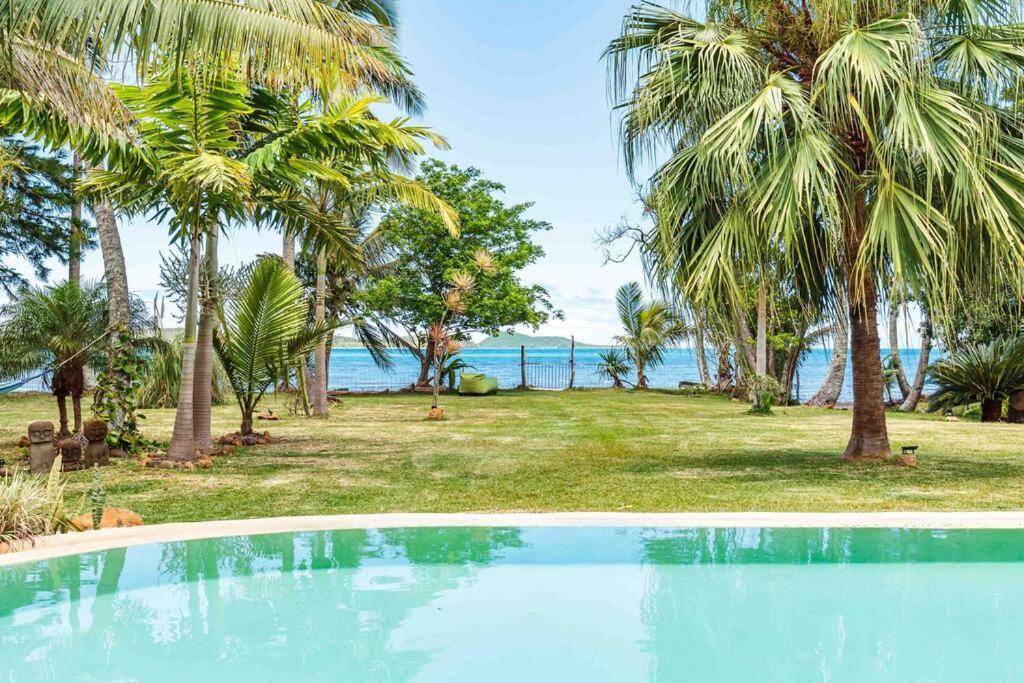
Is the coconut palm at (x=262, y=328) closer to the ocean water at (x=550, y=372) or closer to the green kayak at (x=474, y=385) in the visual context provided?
the green kayak at (x=474, y=385)

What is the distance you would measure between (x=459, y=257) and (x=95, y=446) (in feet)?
51.5

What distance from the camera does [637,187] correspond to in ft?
30.9

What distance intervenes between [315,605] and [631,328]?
25057mm

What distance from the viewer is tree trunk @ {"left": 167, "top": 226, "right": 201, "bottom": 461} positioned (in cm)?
897

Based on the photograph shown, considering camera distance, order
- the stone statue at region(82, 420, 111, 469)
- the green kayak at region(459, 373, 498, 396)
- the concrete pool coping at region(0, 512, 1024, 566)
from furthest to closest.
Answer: the green kayak at region(459, 373, 498, 396) → the stone statue at region(82, 420, 111, 469) → the concrete pool coping at region(0, 512, 1024, 566)

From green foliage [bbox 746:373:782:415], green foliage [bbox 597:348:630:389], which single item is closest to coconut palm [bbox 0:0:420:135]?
green foliage [bbox 746:373:782:415]

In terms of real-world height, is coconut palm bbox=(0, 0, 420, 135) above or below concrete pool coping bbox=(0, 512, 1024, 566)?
above

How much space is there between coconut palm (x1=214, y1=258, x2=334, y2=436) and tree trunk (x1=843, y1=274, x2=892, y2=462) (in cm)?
641

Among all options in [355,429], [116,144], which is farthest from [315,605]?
[355,429]

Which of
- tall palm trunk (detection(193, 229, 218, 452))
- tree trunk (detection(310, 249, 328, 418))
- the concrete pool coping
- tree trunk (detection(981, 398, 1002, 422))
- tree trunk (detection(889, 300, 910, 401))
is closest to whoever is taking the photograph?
the concrete pool coping

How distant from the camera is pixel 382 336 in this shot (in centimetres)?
2517

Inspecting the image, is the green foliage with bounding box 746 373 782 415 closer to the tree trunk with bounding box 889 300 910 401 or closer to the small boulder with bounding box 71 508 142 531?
the tree trunk with bounding box 889 300 910 401

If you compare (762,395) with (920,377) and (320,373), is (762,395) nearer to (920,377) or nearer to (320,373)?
(920,377)

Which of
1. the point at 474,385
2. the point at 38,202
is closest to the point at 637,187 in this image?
the point at 38,202
